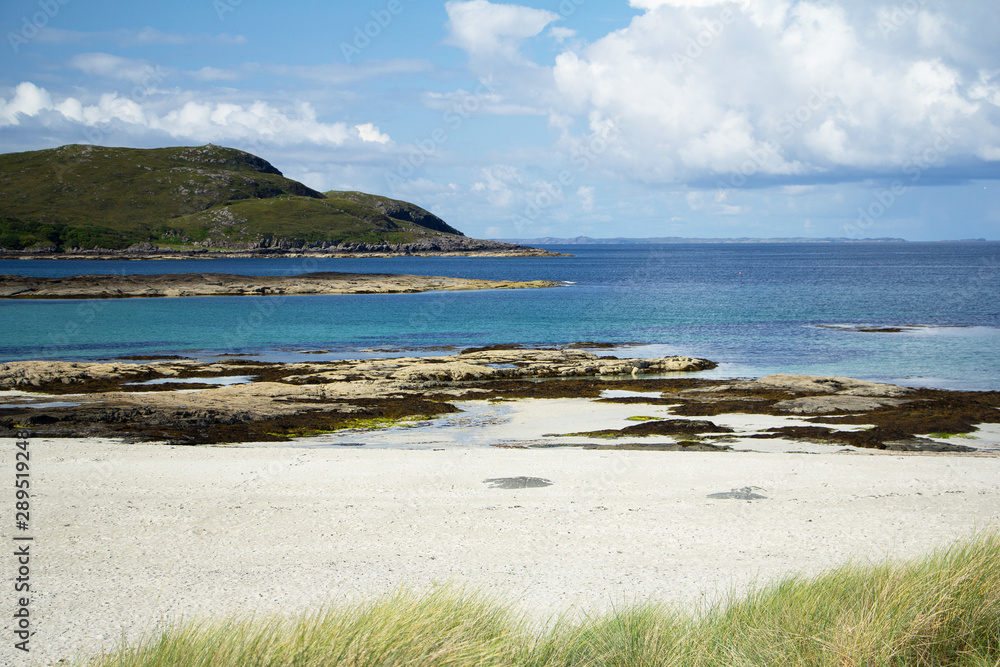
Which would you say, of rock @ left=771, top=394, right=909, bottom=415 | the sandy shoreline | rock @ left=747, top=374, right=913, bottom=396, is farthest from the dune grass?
rock @ left=747, top=374, right=913, bottom=396

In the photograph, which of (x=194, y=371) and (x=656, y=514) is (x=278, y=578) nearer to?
(x=656, y=514)

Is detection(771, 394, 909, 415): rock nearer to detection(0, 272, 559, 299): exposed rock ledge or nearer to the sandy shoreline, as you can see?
the sandy shoreline

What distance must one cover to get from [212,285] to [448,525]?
295ft

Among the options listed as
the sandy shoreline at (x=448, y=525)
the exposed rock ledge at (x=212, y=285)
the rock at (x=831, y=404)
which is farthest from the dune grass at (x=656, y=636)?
the exposed rock ledge at (x=212, y=285)

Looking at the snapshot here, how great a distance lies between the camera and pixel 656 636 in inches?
238

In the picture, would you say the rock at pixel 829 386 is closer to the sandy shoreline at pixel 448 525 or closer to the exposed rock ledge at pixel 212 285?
the sandy shoreline at pixel 448 525

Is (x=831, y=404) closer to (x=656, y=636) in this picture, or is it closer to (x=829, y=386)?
(x=829, y=386)

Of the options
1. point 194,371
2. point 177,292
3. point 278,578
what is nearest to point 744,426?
point 278,578

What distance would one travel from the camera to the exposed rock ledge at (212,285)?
278 feet

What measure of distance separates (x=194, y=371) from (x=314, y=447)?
1887 cm

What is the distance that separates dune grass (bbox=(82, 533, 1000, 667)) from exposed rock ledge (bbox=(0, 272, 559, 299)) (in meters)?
88.8

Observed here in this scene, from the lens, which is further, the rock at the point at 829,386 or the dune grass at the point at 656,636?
the rock at the point at 829,386

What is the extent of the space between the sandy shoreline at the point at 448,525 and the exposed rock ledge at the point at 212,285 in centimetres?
7715

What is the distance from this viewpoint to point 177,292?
88.8m
